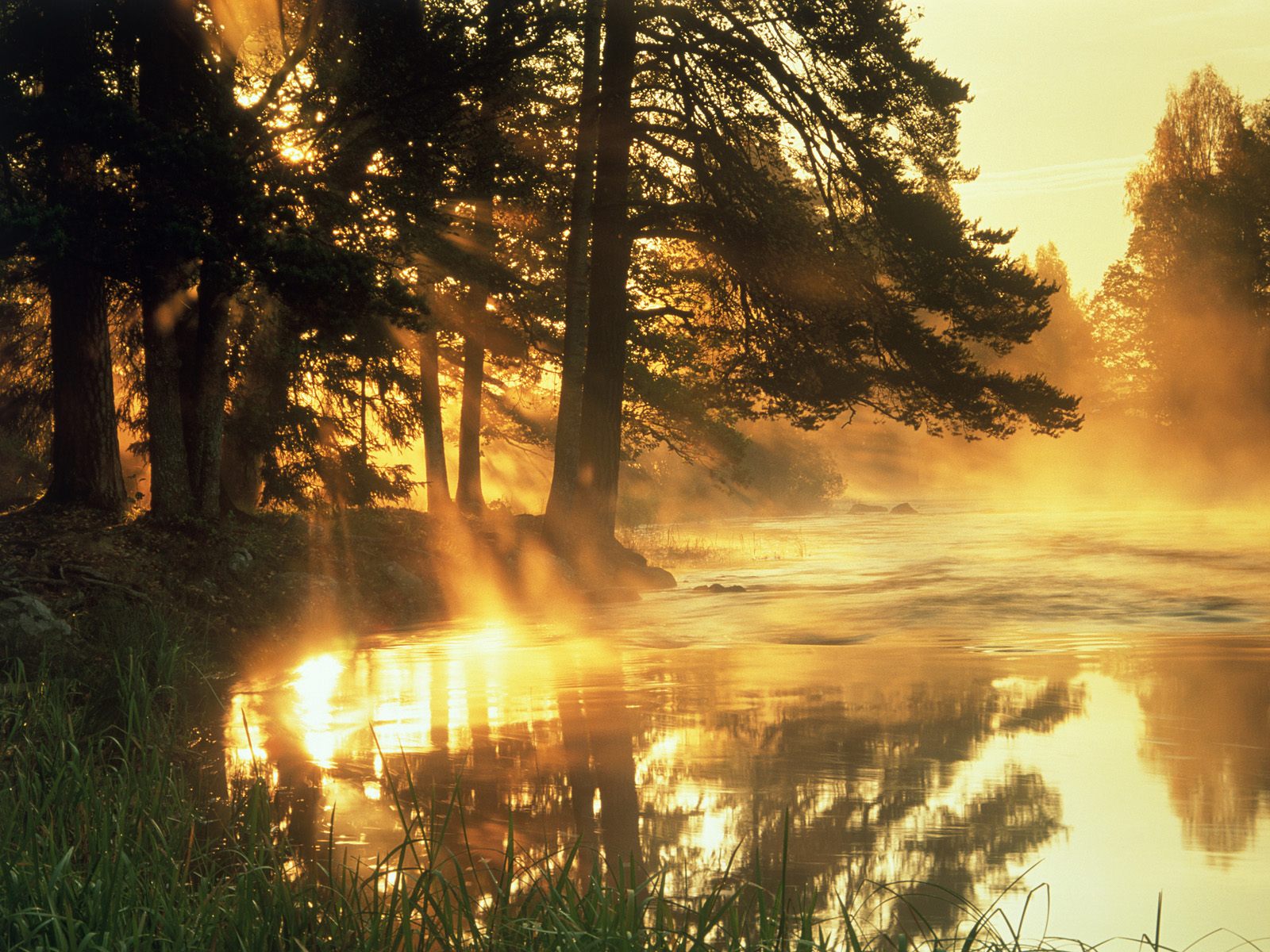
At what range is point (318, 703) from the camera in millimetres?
10477

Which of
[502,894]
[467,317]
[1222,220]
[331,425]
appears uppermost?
[1222,220]

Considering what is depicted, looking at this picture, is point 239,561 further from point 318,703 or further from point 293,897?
point 293,897

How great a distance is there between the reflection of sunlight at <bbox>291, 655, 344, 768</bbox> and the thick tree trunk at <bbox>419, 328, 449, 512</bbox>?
36.2ft

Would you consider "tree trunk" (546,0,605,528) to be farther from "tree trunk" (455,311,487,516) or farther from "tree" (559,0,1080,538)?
"tree trunk" (455,311,487,516)

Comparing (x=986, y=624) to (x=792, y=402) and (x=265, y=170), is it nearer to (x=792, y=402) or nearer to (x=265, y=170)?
(x=792, y=402)

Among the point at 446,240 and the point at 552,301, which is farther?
the point at 552,301

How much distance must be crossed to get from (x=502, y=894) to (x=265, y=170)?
10931mm

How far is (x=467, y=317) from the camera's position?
2366 cm

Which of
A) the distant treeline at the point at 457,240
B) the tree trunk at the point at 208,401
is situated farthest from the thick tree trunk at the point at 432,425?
the tree trunk at the point at 208,401

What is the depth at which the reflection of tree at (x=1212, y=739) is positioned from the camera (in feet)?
22.1

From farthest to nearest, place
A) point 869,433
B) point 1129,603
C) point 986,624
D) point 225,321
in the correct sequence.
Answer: point 869,433 < point 1129,603 < point 986,624 < point 225,321

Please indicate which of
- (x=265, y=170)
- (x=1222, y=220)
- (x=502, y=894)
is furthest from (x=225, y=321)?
(x=1222, y=220)

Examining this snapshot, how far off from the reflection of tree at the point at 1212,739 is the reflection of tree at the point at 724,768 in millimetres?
689

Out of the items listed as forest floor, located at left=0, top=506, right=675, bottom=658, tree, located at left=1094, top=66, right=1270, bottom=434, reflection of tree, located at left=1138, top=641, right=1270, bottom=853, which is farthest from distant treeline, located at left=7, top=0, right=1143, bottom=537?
tree, located at left=1094, top=66, right=1270, bottom=434
